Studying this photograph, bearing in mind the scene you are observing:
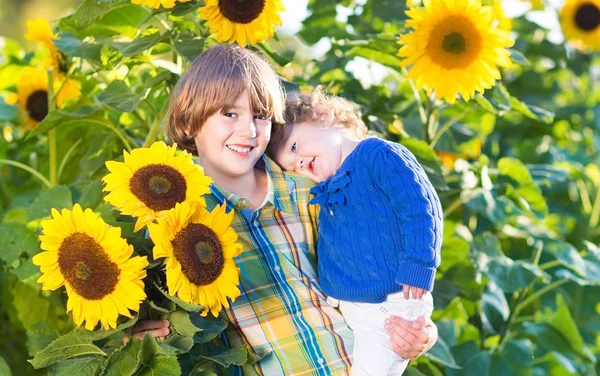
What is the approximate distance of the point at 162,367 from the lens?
5.25 ft

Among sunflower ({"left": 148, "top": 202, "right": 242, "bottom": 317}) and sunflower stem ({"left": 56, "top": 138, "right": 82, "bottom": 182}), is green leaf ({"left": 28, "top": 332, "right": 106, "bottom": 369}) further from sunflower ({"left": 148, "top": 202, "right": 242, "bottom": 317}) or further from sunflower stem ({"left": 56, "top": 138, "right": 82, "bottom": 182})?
sunflower stem ({"left": 56, "top": 138, "right": 82, "bottom": 182})

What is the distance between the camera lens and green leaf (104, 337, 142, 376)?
159cm

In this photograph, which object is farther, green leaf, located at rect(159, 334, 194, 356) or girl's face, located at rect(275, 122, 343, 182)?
girl's face, located at rect(275, 122, 343, 182)

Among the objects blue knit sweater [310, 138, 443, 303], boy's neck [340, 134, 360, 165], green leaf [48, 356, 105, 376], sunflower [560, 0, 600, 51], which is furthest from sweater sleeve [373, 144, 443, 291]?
sunflower [560, 0, 600, 51]

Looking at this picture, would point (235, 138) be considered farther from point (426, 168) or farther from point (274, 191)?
point (426, 168)

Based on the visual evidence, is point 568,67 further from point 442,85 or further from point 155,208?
point 155,208

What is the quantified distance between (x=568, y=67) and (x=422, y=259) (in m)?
2.09

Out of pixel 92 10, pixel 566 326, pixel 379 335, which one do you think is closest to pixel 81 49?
A: pixel 92 10

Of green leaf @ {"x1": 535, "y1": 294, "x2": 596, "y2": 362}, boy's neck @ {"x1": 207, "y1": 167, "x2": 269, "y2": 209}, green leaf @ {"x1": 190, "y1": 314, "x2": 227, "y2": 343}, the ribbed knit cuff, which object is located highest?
the ribbed knit cuff

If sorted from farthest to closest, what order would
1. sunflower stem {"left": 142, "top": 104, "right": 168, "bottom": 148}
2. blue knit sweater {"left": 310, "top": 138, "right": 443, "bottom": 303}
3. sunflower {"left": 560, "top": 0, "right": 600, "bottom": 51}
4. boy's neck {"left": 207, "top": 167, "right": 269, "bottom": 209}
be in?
1. sunflower {"left": 560, "top": 0, "right": 600, "bottom": 51}
2. sunflower stem {"left": 142, "top": 104, "right": 168, "bottom": 148}
3. boy's neck {"left": 207, "top": 167, "right": 269, "bottom": 209}
4. blue knit sweater {"left": 310, "top": 138, "right": 443, "bottom": 303}

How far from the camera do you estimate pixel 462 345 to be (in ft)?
8.30

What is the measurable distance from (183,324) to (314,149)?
0.46 metres

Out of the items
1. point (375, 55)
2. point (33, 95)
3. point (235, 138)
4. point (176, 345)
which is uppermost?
point (235, 138)

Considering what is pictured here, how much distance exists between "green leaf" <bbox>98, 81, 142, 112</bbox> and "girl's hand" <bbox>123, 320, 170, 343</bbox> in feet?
1.67
